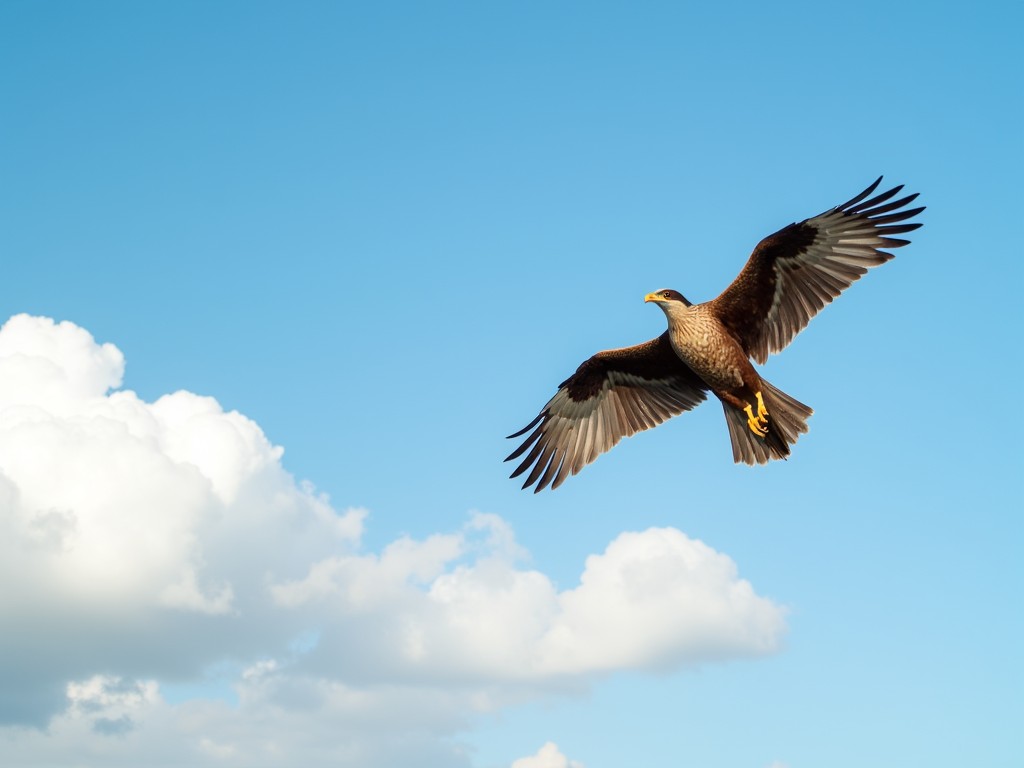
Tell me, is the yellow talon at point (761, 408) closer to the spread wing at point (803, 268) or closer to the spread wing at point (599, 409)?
the spread wing at point (803, 268)

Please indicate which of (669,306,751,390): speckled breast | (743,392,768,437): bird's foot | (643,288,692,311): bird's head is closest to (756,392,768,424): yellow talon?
(743,392,768,437): bird's foot

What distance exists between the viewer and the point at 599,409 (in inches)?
650

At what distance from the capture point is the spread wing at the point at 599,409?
16.0 m

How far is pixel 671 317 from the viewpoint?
13969mm

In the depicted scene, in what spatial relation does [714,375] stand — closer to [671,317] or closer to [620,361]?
[671,317]

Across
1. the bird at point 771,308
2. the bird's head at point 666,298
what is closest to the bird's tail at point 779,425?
the bird at point 771,308

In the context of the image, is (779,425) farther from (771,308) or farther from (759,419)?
(771,308)

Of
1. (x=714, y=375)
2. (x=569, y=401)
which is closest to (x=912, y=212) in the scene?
(x=714, y=375)

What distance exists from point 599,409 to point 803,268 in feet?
13.8

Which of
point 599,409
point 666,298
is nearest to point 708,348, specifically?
point 666,298

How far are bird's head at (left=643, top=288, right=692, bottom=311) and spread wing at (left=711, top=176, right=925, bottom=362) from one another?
47 centimetres

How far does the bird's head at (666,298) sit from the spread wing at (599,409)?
1.87m

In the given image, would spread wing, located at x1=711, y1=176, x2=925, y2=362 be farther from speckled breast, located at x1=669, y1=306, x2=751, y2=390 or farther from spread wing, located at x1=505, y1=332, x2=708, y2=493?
spread wing, located at x1=505, y1=332, x2=708, y2=493

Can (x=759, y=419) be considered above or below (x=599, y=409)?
below
